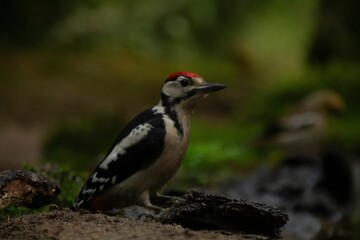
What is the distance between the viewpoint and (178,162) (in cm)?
575

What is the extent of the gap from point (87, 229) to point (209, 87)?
58.6 inches

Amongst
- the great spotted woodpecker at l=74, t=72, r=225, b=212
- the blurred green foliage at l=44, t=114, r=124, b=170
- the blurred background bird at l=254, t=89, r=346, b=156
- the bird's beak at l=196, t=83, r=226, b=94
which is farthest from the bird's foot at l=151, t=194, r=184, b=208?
the blurred background bird at l=254, t=89, r=346, b=156

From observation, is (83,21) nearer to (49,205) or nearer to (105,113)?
(105,113)

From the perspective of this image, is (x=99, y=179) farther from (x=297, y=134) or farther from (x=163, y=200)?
(x=297, y=134)

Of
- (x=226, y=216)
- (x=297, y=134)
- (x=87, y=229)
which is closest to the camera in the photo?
(x=87, y=229)

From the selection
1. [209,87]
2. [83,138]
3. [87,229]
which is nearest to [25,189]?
[87,229]

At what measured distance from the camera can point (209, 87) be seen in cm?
587

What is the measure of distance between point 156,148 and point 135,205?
50 cm

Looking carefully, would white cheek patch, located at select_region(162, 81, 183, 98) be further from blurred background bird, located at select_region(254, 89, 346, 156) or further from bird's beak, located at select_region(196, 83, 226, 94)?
blurred background bird, located at select_region(254, 89, 346, 156)

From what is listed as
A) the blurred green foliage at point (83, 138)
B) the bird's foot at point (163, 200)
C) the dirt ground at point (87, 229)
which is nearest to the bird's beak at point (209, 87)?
the bird's foot at point (163, 200)

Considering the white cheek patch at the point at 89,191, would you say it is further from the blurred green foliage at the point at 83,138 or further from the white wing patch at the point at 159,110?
the blurred green foliage at the point at 83,138

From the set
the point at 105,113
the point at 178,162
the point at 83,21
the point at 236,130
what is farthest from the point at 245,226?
the point at 83,21

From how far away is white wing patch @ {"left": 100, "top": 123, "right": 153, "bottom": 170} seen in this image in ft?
18.8

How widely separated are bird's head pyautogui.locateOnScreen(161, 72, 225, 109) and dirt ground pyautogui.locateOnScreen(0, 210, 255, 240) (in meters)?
1.04
